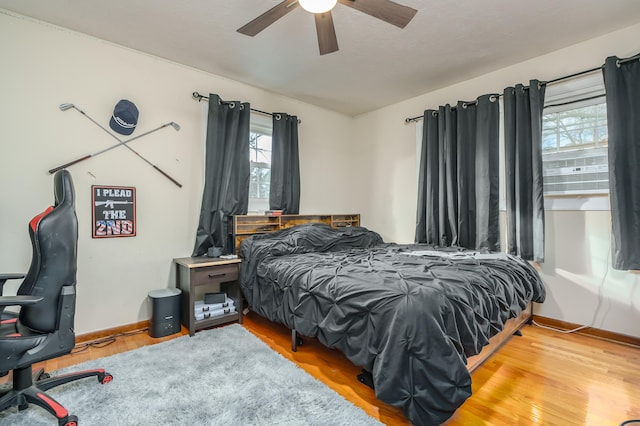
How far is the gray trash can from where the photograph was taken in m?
2.60

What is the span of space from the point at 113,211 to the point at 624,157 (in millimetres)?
4325

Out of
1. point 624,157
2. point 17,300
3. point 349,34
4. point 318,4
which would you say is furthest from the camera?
point 349,34

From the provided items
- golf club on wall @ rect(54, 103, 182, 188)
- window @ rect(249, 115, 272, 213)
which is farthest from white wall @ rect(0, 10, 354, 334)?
window @ rect(249, 115, 272, 213)

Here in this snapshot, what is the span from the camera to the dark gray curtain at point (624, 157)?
238 cm

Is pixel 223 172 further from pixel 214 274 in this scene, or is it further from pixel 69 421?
pixel 69 421

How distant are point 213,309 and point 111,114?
Answer: 1990 mm

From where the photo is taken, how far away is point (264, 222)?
3.53 metres

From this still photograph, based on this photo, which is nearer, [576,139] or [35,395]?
[35,395]

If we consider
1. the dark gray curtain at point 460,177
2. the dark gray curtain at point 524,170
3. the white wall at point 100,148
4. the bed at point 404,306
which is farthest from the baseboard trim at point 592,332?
the white wall at point 100,148

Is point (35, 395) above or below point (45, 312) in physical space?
below

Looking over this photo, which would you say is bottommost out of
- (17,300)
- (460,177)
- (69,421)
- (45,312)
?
(69,421)

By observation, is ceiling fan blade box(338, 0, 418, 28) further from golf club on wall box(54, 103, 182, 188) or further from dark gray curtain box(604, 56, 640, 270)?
golf club on wall box(54, 103, 182, 188)

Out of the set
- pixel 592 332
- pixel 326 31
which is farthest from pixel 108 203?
pixel 592 332

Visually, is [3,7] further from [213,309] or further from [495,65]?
[495,65]
